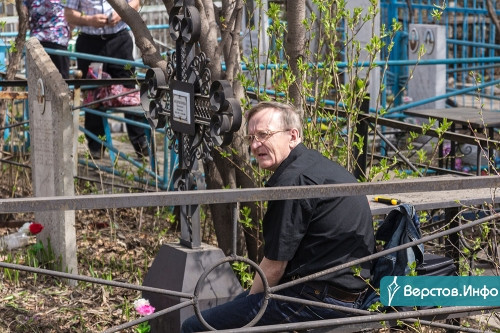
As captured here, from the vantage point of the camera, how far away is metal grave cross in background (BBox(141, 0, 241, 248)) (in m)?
4.36

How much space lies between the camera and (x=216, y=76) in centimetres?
515

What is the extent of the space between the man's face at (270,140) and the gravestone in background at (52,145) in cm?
166

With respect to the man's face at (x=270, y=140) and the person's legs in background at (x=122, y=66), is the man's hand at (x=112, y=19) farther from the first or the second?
the man's face at (x=270, y=140)

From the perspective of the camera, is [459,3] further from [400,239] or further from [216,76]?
[400,239]

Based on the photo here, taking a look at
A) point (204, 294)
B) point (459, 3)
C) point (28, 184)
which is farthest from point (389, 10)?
point (204, 294)

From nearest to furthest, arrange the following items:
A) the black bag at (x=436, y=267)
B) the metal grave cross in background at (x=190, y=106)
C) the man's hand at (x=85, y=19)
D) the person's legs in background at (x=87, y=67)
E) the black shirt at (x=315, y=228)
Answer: the black shirt at (x=315, y=228) → the black bag at (x=436, y=267) → the metal grave cross in background at (x=190, y=106) → the man's hand at (x=85, y=19) → the person's legs in background at (x=87, y=67)

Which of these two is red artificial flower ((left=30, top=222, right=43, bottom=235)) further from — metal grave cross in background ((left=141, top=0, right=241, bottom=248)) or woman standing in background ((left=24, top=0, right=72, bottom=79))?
woman standing in background ((left=24, top=0, right=72, bottom=79))

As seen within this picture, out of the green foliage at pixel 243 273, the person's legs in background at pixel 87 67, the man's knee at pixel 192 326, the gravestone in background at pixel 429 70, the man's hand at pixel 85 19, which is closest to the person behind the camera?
the man's knee at pixel 192 326

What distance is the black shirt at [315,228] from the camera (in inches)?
144

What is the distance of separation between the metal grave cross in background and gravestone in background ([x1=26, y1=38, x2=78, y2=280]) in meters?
0.63

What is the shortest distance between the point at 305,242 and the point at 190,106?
3.88ft

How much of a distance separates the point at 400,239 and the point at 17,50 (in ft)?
14.0

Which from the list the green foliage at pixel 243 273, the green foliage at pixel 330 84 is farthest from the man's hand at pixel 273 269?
the green foliage at pixel 330 84

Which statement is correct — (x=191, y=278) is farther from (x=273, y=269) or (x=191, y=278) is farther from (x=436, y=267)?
(x=436, y=267)
